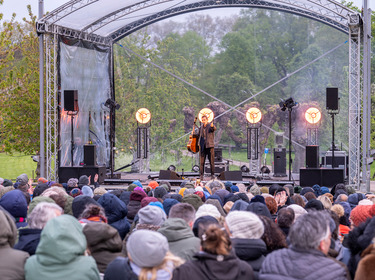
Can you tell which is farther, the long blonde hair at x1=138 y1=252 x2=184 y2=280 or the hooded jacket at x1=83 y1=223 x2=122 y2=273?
the hooded jacket at x1=83 y1=223 x2=122 y2=273

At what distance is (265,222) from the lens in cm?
424

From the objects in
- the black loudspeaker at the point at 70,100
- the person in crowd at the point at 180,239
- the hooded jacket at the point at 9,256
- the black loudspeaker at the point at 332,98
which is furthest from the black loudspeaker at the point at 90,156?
the hooded jacket at the point at 9,256

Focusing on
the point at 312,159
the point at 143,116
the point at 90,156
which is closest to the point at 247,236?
the point at 312,159

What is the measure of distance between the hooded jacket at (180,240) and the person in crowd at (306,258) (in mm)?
714

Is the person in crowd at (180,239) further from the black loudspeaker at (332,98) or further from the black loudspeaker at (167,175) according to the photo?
the black loudspeaker at (332,98)

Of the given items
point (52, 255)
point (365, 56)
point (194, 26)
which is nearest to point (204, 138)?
Result: point (365, 56)

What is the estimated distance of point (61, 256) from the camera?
10.9 feet

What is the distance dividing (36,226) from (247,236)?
4.69 ft

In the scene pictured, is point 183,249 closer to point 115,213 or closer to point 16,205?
point 115,213

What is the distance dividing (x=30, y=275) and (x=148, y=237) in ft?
2.37

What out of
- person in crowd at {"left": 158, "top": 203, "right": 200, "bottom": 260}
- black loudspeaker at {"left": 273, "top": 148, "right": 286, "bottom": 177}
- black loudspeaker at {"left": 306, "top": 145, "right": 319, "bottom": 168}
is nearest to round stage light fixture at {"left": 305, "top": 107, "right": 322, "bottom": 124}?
black loudspeaker at {"left": 273, "top": 148, "right": 286, "bottom": 177}

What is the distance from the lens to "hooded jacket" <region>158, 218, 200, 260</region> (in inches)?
158

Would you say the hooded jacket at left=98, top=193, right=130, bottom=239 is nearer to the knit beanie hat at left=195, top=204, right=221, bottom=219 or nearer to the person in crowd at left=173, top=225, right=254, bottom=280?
the knit beanie hat at left=195, top=204, right=221, bottom=219

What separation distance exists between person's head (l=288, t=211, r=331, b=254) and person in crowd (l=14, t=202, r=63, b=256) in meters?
1.62
